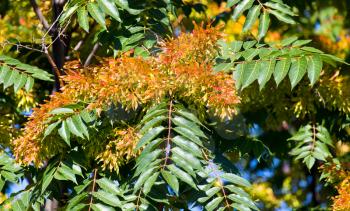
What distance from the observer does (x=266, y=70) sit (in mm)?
2801

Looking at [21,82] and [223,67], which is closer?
[223,67]

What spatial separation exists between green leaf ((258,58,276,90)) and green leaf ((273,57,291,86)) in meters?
0.02

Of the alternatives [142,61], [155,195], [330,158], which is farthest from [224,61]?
[330,158]

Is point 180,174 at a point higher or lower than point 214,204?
higher

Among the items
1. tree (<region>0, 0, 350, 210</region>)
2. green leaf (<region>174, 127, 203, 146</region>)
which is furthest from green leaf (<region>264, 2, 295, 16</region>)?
green leaf (<region>174, 127, 203, 146</region>)

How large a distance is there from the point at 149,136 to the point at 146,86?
0.18 metres

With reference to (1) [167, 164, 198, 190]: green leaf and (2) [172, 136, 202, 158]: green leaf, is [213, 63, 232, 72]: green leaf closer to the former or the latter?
(2) [172, 136, 202, 158]: green leaf

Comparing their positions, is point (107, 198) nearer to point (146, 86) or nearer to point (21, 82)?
point (146, 86)

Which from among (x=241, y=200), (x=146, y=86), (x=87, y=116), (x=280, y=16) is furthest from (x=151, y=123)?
(x=280, y=16)

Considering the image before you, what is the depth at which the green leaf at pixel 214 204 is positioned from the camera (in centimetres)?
268

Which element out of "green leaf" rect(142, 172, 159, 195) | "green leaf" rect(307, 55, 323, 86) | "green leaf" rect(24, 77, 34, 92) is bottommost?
"green leaf" rect(307, 55, 323, 86)

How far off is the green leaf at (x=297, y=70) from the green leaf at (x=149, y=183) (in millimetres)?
685

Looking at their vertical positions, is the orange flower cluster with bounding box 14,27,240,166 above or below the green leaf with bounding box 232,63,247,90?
above

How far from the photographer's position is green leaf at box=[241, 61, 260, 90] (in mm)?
2756
